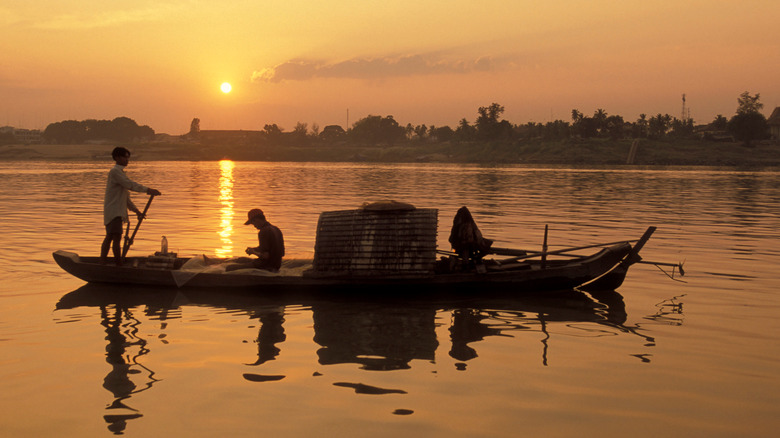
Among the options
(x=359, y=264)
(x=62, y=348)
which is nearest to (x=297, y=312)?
(x=359, y=264)

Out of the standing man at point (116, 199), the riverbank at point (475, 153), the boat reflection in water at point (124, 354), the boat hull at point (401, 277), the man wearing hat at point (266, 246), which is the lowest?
the boat reflection in water at point (124, 354)

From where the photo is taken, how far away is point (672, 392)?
687cm

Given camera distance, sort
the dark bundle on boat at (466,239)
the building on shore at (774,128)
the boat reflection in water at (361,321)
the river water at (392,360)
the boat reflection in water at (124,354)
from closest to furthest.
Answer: the river water at (392,360), the boat reflection in water at (124,354), the boat reflection in water at (361,321), the dark bundle on boat at (466,239), the building on shore at (774,128)

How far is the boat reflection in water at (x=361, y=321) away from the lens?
7.71 meters

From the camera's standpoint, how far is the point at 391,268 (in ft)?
36.1

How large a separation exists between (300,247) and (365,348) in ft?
29.9

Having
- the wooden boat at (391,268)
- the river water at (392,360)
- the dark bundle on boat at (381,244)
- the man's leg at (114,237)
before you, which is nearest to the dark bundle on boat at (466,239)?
the wooden boat at (391,268)

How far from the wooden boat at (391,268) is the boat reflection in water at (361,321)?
Result: 0.26 meters

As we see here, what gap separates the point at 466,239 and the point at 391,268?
1.35 m

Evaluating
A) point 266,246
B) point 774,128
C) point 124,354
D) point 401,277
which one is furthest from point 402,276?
point 774,128

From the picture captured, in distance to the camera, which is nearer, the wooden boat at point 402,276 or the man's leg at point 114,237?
the wooden boat at point 402,276

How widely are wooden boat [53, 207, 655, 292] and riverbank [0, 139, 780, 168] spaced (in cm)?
11330

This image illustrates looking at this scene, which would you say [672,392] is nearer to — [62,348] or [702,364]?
[702,364]

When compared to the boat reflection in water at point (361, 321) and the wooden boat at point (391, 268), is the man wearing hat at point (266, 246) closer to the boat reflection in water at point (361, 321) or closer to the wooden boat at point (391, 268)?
the wooden boat at point (391, 268)
